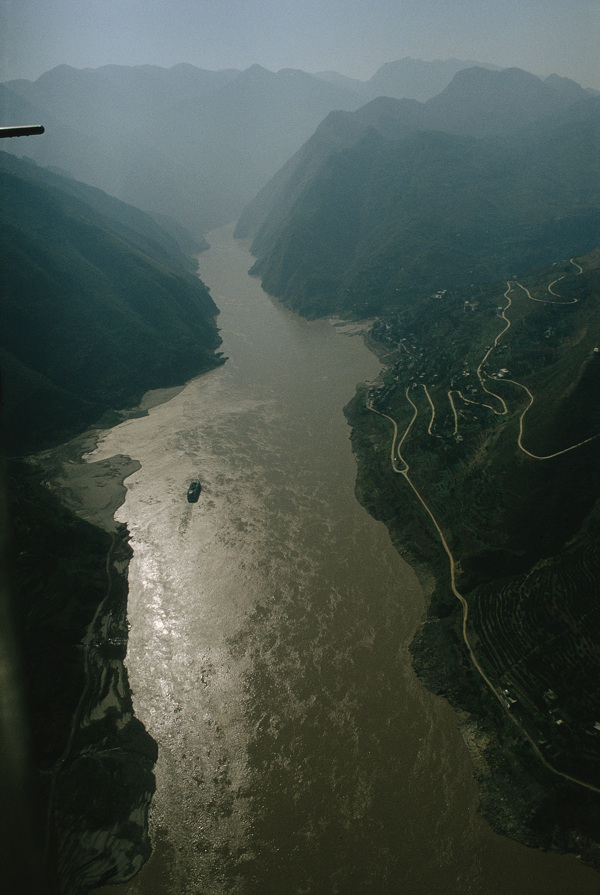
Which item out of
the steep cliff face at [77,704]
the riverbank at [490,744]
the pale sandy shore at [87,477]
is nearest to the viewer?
the steep cliff face at [77,704]

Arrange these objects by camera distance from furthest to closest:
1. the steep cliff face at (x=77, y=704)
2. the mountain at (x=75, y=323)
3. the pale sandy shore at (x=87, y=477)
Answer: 1. the mountain at (x=75, y=323)
2. the pale sandy shore at (x=87, y=477)
3. the steep cliff face at (x=77, y=704)

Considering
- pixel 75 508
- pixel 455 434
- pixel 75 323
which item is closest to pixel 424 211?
pixel 75 323

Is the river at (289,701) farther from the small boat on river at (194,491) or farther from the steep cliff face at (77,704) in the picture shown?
the steep cliff face at (77,704)

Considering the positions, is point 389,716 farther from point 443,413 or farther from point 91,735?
point 443,413

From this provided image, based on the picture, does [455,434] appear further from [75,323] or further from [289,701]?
[75,323]

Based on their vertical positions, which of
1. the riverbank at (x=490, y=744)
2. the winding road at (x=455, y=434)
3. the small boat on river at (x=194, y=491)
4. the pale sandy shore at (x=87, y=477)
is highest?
the winding road at (x=455, y=434)

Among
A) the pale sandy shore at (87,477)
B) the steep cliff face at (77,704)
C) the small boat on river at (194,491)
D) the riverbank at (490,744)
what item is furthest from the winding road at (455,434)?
the pale sandy shore at (87,477)

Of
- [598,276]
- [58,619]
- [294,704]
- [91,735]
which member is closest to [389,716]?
[294,704]
